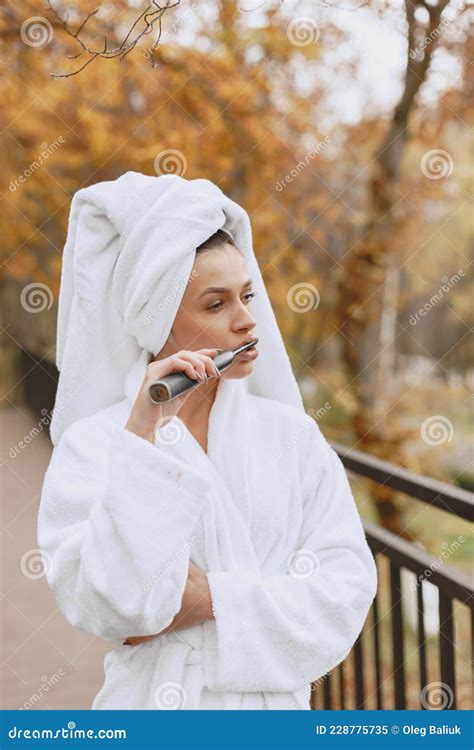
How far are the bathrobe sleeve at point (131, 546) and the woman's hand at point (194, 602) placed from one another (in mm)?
45

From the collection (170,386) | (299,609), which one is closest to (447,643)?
(299,609)

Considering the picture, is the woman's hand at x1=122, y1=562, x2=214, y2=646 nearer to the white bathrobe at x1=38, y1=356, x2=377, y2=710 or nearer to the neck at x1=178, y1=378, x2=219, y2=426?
the white bathrobe at x1=38, y1=356, x2=377, y2=710

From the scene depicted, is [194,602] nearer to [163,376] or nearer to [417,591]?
[163,376]

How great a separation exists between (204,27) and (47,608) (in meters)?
2.76

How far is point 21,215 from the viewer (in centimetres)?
704

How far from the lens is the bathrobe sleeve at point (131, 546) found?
1.03m

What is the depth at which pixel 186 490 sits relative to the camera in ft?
3.51

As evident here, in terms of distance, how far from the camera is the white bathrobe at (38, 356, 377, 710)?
1048mm

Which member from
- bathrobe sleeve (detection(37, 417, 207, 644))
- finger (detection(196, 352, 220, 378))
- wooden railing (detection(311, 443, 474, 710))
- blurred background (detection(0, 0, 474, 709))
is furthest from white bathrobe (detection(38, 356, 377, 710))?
blurred background (detection(0, 0, 474, 709))

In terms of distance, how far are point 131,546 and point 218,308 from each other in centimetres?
33

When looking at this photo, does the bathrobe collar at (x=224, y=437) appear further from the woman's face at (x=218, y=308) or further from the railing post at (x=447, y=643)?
the railing post at (x=447, y=643)

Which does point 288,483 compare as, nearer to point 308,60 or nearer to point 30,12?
point 30,12

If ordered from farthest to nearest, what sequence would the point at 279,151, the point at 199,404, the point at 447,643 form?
the point at 279,151, the point at 447,643, the point at 199,404

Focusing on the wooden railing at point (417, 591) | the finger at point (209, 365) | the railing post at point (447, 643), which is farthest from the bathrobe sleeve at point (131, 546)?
the railing post at point (447, 643)
